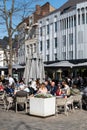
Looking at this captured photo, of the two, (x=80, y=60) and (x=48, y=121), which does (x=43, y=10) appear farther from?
(x=48, y=121)

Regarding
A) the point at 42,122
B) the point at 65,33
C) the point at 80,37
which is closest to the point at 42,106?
the point at 42,122

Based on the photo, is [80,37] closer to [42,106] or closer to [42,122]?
[42,106]

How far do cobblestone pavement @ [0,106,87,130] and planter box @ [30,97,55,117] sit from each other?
0.73ft

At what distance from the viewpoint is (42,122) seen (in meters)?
11.1

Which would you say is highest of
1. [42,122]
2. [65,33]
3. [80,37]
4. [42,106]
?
[65,33]

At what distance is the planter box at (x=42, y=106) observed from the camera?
12008 millimetres

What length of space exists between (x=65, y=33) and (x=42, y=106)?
1560 inches

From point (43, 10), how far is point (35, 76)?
51.0m

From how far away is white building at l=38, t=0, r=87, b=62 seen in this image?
46812 millimetres

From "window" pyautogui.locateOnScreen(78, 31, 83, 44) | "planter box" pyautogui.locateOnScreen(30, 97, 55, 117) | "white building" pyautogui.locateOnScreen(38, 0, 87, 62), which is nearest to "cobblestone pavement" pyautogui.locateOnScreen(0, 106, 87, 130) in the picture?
"planter box" pyautogui.locateOnScreen(30, 97, 55, 117)

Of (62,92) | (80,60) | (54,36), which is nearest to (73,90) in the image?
(62,92)

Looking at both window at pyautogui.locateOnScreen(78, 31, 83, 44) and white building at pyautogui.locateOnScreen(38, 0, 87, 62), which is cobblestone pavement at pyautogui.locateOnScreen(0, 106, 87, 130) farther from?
window at pyautogui.locateOnScreen(78, 31, 83, 44)

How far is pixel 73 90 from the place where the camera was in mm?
14648

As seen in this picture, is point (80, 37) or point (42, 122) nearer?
point (42, 122)
